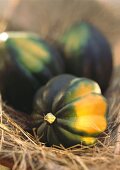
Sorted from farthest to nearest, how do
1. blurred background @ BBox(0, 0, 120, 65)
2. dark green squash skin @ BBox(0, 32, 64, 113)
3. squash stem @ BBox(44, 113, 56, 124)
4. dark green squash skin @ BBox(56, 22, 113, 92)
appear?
blurred background @ BBox(0, 0, 120, 65), dark green squash skin @ BBox(56, 22, 113, 92), dark green squash skin @ BBox(0, 32, 64, 113), squash stem @ BBox(44, 113, 56, 124)

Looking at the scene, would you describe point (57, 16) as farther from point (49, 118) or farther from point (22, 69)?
point (49, 118)

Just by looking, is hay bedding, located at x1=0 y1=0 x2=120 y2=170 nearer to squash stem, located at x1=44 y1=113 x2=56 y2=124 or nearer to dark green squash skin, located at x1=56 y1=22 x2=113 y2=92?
squash stem, located at x1=44 y1=113 x2=56 y2=124

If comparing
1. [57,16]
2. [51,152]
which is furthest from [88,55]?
[51,152]

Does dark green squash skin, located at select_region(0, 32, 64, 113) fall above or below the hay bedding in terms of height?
above

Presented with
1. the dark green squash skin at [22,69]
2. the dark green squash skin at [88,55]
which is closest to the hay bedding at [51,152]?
the dark green squash skin at [22,69]

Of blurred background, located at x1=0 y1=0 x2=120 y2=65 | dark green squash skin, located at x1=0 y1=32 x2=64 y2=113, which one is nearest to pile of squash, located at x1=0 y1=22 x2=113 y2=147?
dark green squash skin, located at x1=0 y1=32 x2=64 y2=113

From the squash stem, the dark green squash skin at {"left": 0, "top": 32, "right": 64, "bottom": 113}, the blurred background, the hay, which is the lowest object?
the hay
